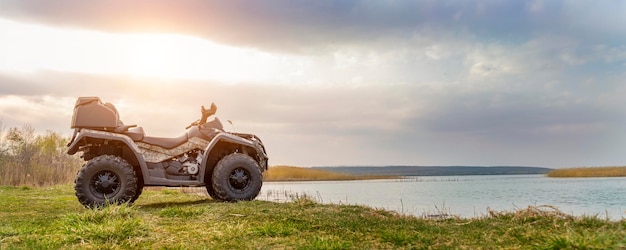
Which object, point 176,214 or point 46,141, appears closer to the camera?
point 176,214

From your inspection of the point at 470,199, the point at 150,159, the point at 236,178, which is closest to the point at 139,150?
the point at 150,159

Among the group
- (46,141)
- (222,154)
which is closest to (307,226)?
(222,154)

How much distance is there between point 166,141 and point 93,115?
5.10 feet

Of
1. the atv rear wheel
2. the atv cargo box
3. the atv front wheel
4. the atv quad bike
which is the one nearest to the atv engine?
the atv quad bike

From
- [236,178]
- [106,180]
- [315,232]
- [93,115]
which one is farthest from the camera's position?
[236,178]

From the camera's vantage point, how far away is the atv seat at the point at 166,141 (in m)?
10.7

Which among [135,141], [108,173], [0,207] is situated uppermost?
[135,141]

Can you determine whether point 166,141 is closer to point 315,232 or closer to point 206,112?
point 206,112

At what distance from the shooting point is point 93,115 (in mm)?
10359

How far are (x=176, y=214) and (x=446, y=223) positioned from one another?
428 cm

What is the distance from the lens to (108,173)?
400 inches

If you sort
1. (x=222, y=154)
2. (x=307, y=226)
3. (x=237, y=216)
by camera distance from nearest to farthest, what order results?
1. (x=307, y=226)
2. (x=237, y=216)
3. (x=222, y=154)

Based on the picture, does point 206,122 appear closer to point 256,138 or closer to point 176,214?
point 256,138

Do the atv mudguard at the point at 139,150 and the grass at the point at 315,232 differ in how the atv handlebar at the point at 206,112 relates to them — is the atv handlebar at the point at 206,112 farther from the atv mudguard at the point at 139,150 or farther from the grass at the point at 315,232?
the grass at the point at 315,232
